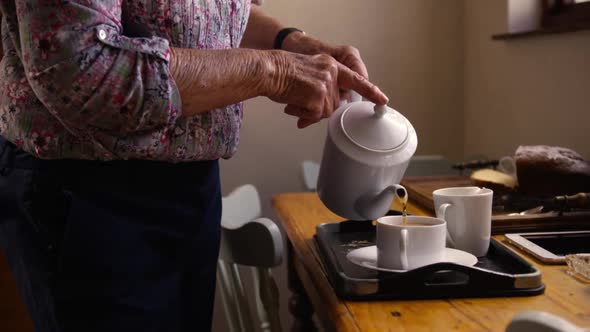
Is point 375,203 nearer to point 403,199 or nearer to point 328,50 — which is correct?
point 403,199

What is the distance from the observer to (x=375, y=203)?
1030mm

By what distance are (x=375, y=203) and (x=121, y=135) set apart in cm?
41

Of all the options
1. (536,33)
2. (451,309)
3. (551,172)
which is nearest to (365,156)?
(451,309)

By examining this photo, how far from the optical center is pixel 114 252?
934mm

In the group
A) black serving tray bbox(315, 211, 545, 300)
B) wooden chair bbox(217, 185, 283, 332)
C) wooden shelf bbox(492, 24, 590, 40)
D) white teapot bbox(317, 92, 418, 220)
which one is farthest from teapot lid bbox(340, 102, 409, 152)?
wooden shelf bbox(492, 24, 590, 40)

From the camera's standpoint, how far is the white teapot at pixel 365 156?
985 millimetres

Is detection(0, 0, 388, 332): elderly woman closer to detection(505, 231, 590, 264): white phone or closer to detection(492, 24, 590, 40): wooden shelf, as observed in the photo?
detection(505, 231, 590, 264): white phone

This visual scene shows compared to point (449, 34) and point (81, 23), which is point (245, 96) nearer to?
point (81, 23)

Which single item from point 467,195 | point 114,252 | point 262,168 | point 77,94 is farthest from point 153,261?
point 262,168

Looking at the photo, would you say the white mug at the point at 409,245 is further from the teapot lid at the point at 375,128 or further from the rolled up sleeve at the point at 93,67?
the rolled up sleeve at the point at 93,67

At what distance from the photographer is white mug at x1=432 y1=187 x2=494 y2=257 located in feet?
3.23

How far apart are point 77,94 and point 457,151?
187cm

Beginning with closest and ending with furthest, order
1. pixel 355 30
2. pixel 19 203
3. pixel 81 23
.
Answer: pixel 81 23, pixel 19 203, pixel 355 30

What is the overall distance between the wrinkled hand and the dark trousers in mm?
195
